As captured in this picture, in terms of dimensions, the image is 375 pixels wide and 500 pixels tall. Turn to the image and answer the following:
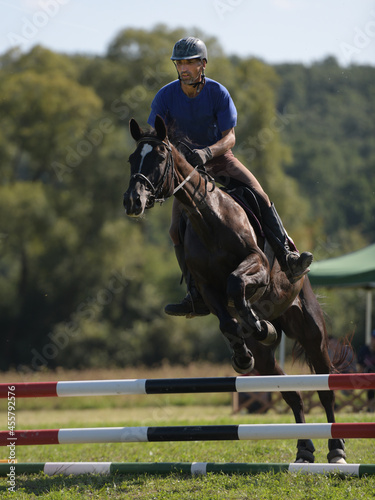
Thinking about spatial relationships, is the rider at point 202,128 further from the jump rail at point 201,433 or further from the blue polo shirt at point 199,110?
the jump rail at point 201,433

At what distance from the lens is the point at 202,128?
5605 mm

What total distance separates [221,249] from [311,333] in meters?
1.62

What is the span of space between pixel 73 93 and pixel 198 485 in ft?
76.1

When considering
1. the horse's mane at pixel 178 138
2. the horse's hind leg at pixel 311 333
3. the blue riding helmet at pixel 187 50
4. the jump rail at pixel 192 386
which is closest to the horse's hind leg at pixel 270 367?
the horse's hind leg at pixel 311 333

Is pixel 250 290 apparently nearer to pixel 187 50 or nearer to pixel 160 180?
pixel 160 180

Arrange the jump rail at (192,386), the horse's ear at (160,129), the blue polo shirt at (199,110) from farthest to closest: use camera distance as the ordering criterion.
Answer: the blue polo shirt at (199,110) → the jump rail at (192,386) → the horse's ear at (160,129)

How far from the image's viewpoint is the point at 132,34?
28.2 m

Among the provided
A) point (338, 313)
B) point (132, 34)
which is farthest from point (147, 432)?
point (132, 34)

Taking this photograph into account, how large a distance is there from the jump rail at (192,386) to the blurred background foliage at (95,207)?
1886cm

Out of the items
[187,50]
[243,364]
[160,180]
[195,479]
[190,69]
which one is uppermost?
[187,50]

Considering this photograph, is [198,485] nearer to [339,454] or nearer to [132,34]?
[339,454]

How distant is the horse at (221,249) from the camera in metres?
4.61

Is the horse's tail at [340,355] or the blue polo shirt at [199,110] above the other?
the blue polo shirt at [199,110]

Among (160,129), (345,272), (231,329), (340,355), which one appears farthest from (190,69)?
(345,272)
